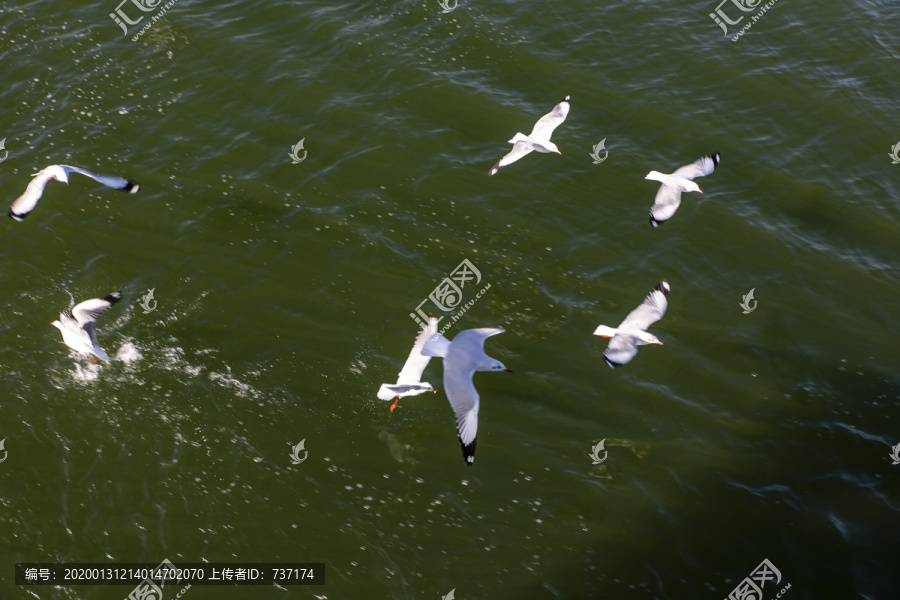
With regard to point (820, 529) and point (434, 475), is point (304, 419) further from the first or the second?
point (820, 529)

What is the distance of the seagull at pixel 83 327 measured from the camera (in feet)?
50.8

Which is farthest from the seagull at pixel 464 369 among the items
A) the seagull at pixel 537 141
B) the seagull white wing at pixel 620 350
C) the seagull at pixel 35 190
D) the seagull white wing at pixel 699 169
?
the seagull at pixel 35 190

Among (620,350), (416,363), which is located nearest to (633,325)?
(620,350)

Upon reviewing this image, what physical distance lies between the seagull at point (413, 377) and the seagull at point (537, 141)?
536 cm

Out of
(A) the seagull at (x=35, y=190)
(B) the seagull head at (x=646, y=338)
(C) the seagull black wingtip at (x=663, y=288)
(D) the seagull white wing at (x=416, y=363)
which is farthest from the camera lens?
(A) the seagull at (x=35, y=190)

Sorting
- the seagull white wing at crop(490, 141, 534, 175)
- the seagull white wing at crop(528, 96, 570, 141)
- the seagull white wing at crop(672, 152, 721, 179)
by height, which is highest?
the seagull white wing at crop(528, 96, 570, 141)

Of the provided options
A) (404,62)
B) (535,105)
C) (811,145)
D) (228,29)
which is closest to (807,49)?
(811,145)

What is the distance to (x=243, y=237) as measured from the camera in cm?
1905

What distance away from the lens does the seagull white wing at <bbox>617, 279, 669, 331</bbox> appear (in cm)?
1641

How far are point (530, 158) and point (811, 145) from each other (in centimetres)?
822

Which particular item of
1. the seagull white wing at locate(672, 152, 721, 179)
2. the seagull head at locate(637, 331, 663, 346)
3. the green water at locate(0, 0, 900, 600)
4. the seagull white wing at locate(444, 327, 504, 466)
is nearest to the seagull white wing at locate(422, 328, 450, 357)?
the seagull white wing at locate(444, 327, 504, 466)

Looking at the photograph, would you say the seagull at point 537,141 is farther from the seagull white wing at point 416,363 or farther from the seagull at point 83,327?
the seagull at point 83,327

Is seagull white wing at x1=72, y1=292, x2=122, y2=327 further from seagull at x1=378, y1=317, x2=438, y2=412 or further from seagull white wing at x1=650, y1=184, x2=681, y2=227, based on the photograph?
seagull white wing at x1=650, y1=184, x2=681, y2=227

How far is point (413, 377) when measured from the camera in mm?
15258
